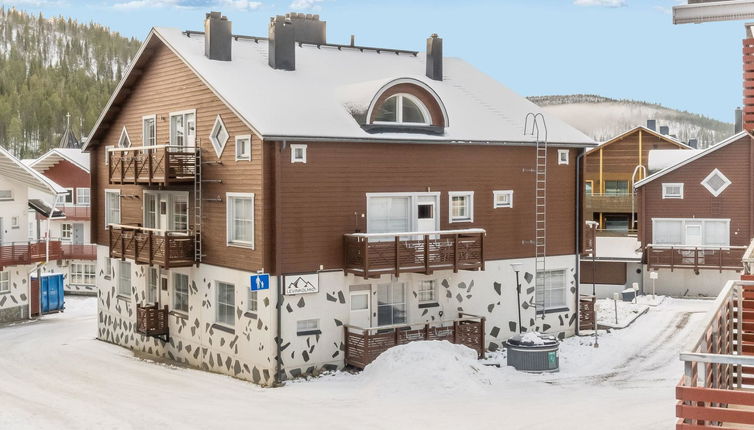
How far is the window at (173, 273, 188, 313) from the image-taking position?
109ft

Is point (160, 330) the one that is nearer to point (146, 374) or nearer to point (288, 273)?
point (146, 374)

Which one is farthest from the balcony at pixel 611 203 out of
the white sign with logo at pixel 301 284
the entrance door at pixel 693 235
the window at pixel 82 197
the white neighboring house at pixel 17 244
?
the white sign with logo at pixel 301 284

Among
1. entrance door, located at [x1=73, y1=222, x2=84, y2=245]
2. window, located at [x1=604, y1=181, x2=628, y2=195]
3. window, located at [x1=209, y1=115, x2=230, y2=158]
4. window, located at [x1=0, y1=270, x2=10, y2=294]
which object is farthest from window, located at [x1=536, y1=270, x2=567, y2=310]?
entrance door, located at [x1=73, y1=222, x2=84, y2=245]

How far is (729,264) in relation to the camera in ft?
157

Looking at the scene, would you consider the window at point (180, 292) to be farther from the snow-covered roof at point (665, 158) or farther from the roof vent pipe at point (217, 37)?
the snow-covered roof at point (665, 158)

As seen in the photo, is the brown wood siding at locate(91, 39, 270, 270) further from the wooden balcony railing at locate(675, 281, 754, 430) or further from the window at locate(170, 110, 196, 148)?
the wooden balcony railing at locate(675, 281, 754, 430)

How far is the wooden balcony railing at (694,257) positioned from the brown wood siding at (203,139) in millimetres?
27519

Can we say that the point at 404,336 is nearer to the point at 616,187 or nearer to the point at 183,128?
the point at 183,128

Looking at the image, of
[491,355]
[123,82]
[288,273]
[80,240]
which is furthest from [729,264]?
[80,240]

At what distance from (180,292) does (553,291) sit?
14.2 m

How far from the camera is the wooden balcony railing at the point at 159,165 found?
3067 centimetres

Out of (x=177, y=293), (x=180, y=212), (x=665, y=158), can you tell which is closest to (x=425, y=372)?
(x=177, y=293)

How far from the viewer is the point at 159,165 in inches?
1214

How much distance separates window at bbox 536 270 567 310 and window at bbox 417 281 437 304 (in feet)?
16.7
